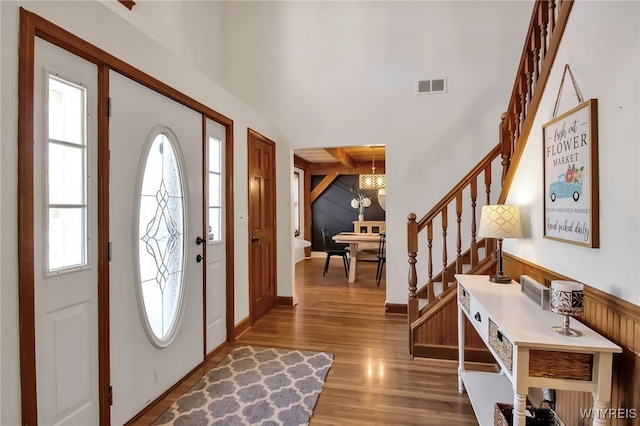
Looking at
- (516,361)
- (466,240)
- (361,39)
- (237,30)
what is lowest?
(516,361)

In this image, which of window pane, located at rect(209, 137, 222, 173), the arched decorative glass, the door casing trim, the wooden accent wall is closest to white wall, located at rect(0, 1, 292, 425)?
the door casing trim

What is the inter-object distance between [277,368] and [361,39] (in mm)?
3886

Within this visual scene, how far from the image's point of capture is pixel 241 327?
3.55m

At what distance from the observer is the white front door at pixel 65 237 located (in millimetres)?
1572

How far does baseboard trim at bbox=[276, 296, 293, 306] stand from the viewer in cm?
454

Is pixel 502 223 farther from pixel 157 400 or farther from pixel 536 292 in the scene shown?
pixel 157 400

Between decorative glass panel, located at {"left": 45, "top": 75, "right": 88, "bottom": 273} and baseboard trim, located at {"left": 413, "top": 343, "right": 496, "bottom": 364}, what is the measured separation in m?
2.57

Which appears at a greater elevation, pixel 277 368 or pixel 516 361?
pixel 516 361

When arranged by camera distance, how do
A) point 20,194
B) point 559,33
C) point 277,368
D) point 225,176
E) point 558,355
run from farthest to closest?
point 225,176 < point 277,368 < point 559,33 < point 20,194 < point 558,355

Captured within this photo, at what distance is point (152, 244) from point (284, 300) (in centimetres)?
251

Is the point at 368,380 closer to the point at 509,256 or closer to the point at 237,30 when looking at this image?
the point at 509,256

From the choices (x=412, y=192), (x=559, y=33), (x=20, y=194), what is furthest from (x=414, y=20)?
(x=20, y=194)

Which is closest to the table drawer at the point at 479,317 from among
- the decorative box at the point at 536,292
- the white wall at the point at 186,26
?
the decorative box at the point at 536,292

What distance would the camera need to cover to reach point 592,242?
149cm
